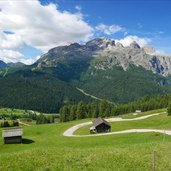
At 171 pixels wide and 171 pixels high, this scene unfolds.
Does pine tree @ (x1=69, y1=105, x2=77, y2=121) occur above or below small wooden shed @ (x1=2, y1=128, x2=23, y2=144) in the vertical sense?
above

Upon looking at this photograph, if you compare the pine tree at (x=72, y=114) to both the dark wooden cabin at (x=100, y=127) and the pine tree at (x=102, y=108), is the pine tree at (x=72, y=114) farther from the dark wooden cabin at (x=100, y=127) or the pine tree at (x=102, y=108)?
the dark wooden cabin at (x=100, y=127)

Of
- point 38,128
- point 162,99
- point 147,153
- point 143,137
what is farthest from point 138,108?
point 147,153

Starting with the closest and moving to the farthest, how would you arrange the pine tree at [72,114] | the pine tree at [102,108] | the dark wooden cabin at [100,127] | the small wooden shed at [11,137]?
the small wooden shed at [11,137] < the dark wooden cabin at [100,127] < the pine tree at [72,114] < the pine tree at [102,108]

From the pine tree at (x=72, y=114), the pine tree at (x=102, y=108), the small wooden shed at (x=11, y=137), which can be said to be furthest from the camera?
the pine tree at (x=102, y=108)

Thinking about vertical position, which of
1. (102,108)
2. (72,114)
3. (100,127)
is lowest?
(100,127)

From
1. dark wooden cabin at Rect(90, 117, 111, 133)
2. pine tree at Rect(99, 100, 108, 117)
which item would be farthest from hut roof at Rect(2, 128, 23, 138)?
pine tree at Rect(99, 100, 108, 117)

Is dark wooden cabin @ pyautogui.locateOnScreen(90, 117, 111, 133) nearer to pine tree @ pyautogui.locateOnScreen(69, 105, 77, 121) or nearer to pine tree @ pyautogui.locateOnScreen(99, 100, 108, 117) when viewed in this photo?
pine tree @ pyautogui.locateOnScreen(69, 105, 77, 121)

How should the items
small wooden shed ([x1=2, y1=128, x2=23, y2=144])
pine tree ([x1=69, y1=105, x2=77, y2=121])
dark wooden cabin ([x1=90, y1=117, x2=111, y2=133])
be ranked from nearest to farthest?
1. small wooden shed ([x1=2, y1=128, x2=23, y2=144])
2. dark wooden cabin ([x1=90, y1=117, x2=111, y2=133])
3. pine tree ([x1=69, y1=105, x2=77, y2=121])

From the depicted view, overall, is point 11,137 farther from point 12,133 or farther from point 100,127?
point 100,127

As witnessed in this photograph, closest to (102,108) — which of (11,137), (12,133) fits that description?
(12,133)

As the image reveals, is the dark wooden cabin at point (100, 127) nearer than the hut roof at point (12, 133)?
No

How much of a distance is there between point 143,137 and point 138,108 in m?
123

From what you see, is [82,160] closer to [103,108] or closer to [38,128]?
[38,128]

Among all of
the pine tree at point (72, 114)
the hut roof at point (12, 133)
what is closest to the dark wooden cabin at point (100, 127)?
the hut roof at point (12, 133)
